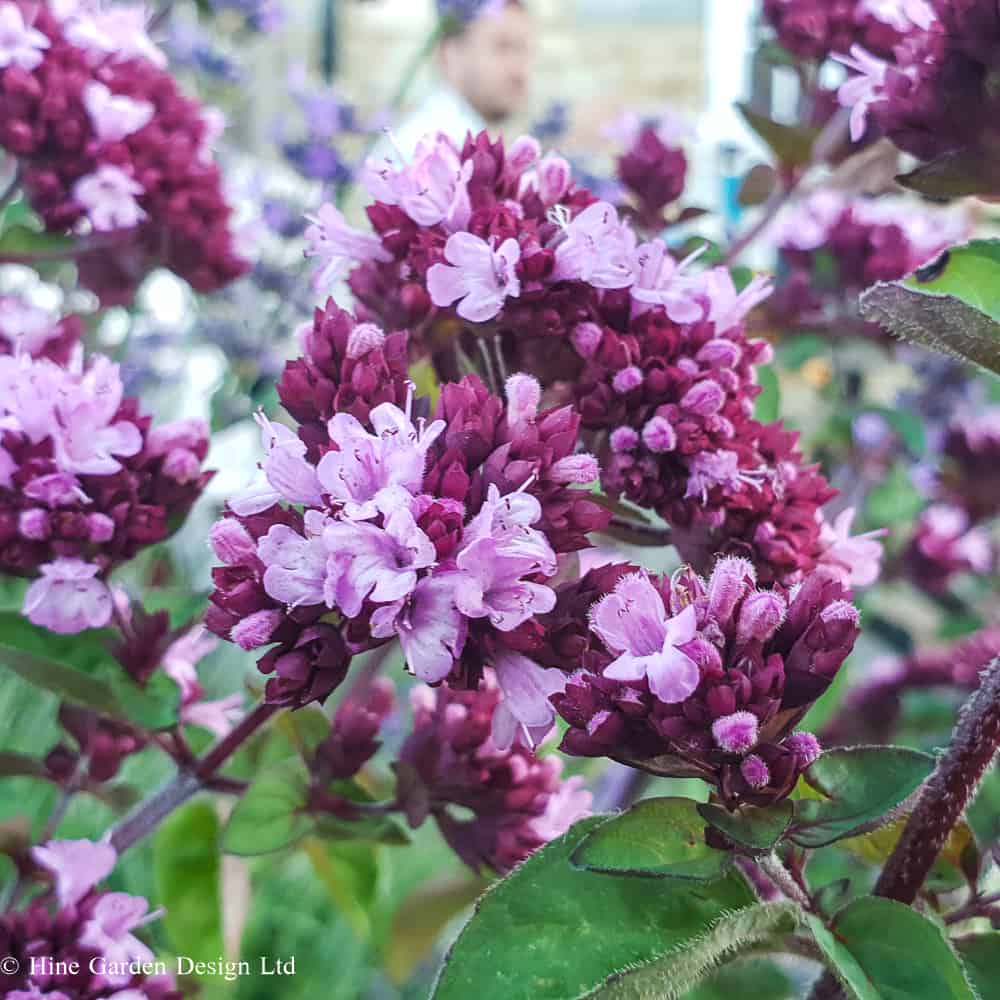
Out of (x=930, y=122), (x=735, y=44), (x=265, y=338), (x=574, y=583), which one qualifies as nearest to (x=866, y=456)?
(x=265, y=338)

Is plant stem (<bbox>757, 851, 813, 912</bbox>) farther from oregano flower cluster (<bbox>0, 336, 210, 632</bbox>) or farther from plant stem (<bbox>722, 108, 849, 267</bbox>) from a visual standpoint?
plant stem (<bbox>722, 108, 849, 267</bbox>)

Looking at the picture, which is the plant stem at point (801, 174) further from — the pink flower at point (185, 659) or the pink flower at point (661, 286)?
the pink flower at point (185, 659)

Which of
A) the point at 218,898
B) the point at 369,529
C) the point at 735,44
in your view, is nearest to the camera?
the point at 369,529

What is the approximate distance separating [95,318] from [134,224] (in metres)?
0.30

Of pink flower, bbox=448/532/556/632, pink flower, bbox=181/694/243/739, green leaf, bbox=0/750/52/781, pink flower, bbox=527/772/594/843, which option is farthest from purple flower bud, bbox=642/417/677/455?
green leaf, bbox=0/750/52/781

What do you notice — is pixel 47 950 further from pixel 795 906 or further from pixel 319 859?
pixel 795 906

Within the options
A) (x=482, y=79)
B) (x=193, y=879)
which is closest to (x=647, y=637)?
Result: (x=193, y=879)

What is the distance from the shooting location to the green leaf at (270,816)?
0.58 m

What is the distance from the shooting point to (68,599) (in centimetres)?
58

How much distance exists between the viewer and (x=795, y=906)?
1.41ft

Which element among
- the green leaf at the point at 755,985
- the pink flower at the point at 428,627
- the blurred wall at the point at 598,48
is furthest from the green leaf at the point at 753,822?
the blurred wall at the point at 598,48

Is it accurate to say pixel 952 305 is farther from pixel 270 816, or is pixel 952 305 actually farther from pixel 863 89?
pixel 270 816

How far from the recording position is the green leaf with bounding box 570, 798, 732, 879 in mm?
399

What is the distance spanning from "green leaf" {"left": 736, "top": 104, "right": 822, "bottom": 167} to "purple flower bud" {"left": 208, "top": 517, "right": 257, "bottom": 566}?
661 mm
